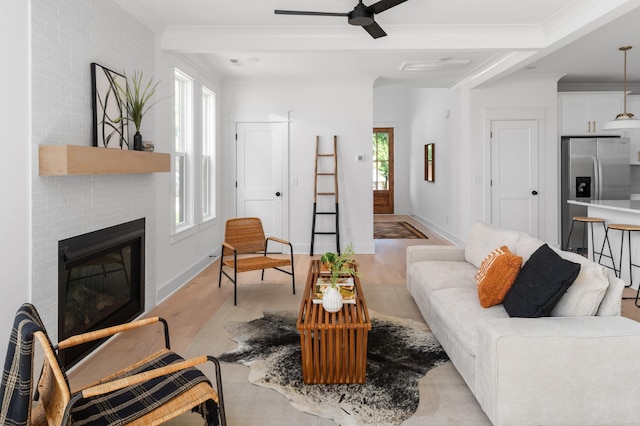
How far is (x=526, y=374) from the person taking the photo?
75.5 inches

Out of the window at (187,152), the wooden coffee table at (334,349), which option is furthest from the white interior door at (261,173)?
the wooden coffee table at (334,349)

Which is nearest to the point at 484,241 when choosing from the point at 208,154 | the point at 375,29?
the point at 375,29

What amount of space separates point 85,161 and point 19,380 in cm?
154

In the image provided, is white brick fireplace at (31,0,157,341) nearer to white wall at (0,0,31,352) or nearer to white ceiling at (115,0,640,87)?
white wall at (0,0,31,352)

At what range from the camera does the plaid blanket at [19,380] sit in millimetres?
1327

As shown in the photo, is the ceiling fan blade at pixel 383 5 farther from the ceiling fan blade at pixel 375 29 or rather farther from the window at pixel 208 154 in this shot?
the window at pixel 208 154

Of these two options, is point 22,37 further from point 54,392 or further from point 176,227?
point 176,227

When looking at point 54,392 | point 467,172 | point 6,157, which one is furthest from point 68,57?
point 467,172

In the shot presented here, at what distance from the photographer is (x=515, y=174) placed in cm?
650

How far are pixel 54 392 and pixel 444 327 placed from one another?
6.97ft

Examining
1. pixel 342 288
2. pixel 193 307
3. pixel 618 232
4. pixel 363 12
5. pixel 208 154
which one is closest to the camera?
pixel 342 288

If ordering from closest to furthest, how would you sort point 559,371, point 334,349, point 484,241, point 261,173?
1. point 559,371
2. point 334,349
3. point 484,241
4. point 261,173

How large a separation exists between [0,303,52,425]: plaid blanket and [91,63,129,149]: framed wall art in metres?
1.91

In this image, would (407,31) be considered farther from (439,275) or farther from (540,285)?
(540,285)
